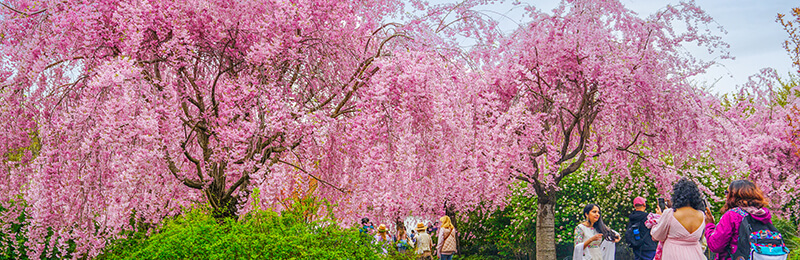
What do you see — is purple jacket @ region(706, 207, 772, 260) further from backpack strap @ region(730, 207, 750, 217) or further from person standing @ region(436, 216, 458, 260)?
person standing @ region(436, 216, 458, 260)

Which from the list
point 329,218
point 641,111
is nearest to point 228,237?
point 329,218

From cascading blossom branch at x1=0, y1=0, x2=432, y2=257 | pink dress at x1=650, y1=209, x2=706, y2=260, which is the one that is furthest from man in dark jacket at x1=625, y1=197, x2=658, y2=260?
cascading blossom branch at x1=0, y1=0, x2=432, y2=257

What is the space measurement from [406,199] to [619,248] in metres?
11.2

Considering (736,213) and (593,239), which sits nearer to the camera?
(736,213)

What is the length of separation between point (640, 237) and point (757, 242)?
1.92 m

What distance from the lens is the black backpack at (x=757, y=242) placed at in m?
5.31

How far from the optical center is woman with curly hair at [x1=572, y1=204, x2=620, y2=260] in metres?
7.17

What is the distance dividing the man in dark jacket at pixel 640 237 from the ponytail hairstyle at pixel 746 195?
175 cm

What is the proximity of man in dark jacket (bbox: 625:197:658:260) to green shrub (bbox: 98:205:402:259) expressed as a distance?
3504mm

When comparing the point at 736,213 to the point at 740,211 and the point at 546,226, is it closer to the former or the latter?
the point at 740,211

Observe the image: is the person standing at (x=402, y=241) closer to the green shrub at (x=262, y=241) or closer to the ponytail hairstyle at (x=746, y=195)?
the green shrub at (x=262, y=241)

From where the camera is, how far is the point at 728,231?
5.42m

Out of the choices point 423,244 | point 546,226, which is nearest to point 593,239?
point 546,226

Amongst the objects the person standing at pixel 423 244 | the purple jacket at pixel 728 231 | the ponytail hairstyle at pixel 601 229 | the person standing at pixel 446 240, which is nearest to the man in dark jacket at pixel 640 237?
the ponytail hairstyle at pixel 601 229
